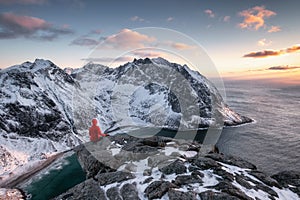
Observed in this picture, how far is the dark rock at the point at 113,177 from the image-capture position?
26.4 meters

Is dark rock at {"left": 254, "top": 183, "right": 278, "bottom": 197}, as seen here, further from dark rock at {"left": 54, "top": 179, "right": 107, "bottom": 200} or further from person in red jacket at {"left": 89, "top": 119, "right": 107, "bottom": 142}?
person in red jacket at {"left": 89, "top": 119, "right": 107, "bottom": 142}

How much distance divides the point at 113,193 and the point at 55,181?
52.1m

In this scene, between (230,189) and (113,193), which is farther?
(113,193)

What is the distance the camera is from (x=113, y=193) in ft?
79.9

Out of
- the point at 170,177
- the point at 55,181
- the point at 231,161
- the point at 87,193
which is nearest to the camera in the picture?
the point at 87,193

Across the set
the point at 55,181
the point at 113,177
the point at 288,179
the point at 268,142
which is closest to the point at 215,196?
the point at 113,177

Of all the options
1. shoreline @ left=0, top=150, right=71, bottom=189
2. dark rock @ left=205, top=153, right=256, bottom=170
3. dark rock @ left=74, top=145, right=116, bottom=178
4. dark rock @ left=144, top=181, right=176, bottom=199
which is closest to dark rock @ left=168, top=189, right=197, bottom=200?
dark rock @ left=144, top=181, right=176, bottom=199

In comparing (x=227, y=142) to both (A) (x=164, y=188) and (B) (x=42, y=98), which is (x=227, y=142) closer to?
(A) (x=164, y=188)

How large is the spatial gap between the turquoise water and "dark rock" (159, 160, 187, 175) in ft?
144

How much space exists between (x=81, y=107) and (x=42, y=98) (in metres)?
35.1

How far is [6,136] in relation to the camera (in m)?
99.1

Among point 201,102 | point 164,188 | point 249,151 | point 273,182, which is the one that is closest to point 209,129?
point 201,102

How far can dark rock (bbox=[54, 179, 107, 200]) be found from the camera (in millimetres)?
24356

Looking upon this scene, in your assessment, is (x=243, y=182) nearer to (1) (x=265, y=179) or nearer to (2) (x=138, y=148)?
(1) (x=265, y=179)
